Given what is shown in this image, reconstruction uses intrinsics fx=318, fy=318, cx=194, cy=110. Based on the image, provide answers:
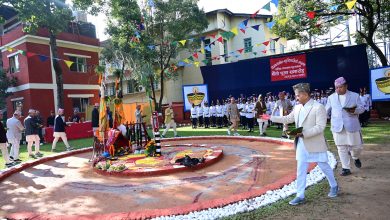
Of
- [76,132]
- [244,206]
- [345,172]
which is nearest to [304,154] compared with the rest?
[244,206]

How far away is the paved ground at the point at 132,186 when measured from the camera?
5465 mm

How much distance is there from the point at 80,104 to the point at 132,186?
21062 millimetres

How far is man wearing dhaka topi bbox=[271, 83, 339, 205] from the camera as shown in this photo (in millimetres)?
4574

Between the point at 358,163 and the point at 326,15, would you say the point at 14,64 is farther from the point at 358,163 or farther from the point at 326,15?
the point at 358,163

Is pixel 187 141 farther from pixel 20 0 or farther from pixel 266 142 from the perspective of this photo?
pixel 20 0

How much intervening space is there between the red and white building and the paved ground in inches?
598

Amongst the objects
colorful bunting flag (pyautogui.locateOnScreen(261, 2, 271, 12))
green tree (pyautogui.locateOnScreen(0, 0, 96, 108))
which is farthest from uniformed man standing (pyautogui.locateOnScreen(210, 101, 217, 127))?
colorful bunting flag (pyautogui.locateOnScreen(261, 2, 271, 12))

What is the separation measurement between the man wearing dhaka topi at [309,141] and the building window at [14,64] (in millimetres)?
23829

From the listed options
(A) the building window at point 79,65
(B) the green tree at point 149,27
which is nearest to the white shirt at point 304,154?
(B) the green tree at point 149,27

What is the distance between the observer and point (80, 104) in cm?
2592

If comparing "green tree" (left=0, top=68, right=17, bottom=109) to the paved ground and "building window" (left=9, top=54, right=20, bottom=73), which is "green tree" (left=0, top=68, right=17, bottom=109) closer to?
"building window" (left=9, top=54, right=20, bottom=73)

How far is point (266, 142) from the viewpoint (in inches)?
436

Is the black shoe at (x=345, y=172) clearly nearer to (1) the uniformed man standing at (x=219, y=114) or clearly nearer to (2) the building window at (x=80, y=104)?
(1) the uniformed man standing at (x=219, y=114)

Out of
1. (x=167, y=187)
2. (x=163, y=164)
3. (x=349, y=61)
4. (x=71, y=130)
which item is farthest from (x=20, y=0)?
(x=349, y=61)
